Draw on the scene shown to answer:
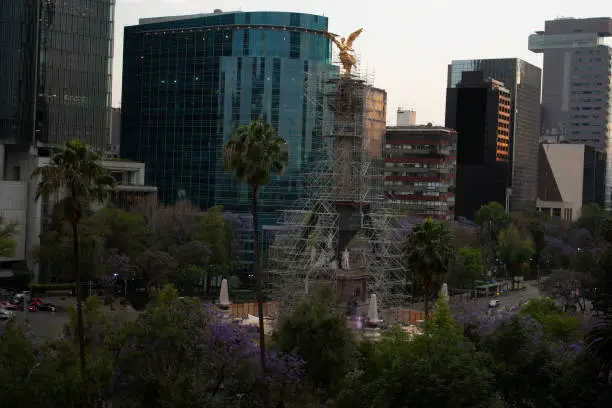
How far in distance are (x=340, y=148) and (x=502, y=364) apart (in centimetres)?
4567

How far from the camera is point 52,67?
4727 inches

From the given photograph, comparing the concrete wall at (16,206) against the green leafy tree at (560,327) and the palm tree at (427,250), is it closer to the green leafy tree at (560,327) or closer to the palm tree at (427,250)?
the palm tree at (427,250)

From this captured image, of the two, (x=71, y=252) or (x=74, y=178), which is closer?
(x=74, y=178)

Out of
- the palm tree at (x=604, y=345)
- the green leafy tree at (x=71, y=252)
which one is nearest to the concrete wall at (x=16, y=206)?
the green leafy tree at (x=71, y=252)

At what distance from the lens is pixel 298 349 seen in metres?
53.4

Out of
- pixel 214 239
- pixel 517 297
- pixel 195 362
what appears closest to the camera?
pixel 195 362

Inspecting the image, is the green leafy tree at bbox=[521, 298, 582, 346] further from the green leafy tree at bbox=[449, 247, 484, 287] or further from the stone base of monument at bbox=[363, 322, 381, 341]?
the green leafy tree at bbox=[449, 247, 484, 287]

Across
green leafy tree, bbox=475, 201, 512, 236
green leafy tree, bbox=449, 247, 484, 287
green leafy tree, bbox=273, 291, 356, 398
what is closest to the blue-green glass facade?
green leafy tree, bbox=449, 247, 484, 287

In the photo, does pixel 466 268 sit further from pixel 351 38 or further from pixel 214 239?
pixel 351 38

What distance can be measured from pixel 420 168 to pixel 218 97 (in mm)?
45488

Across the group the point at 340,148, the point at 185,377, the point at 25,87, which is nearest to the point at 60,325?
the point at 340,148

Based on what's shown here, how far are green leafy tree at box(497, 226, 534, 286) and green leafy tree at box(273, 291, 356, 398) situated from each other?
315 feet

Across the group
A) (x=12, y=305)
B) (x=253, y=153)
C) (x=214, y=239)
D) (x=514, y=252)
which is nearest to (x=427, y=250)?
(x=253, y=153)

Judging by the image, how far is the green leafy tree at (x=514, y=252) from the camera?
14675 centimetres
